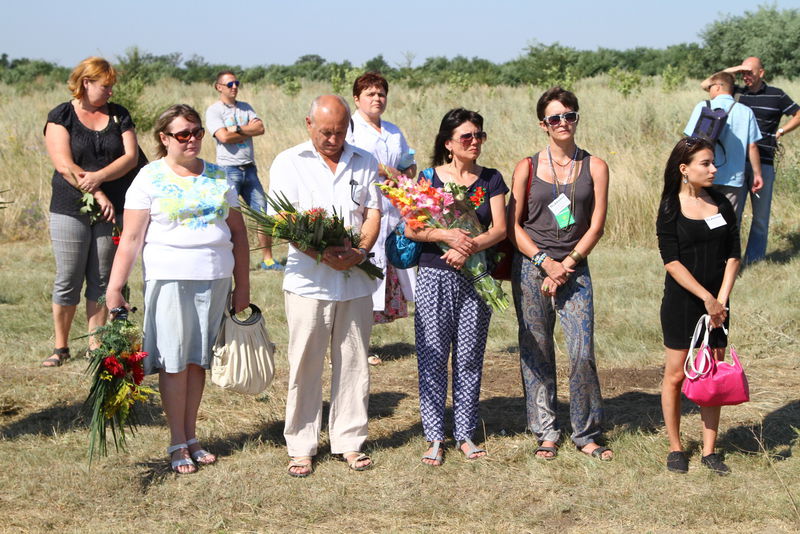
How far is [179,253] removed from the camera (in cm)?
462

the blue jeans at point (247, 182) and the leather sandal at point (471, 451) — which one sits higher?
the blue jeans at point (247, 182)

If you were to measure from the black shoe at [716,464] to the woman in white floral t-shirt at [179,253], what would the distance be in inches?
107

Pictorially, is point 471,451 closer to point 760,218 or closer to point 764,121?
point 760,218

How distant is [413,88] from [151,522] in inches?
966

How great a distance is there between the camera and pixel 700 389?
4547 mm

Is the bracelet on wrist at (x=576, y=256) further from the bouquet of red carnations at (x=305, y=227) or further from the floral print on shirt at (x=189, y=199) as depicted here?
the floral print on shirt at (x=189, y=199)

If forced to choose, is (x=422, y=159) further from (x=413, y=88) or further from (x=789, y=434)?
(x=413, y=88)

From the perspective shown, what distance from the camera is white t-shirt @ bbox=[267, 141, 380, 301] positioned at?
4.69m

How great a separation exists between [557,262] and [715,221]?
83 centimetres

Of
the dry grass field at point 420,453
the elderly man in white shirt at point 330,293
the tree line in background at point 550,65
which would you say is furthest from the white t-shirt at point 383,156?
the tree line in background at point 550,65

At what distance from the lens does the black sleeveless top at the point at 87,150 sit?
629 centimetres

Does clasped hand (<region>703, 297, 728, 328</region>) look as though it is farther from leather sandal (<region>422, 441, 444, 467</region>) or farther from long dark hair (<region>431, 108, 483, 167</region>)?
leather sandal (<region>422, 441, 444, 467</region>)

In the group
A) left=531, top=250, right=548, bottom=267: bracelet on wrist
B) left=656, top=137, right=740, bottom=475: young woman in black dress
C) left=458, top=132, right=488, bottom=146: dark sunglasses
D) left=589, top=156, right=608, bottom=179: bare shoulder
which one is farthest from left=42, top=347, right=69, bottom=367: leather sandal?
left=656, top=137, right=740, bottom=475: young woman in black dress

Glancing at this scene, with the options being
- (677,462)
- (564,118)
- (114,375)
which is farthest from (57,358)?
(677,462)
